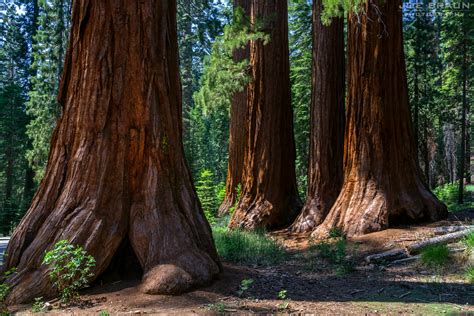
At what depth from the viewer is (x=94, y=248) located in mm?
4723

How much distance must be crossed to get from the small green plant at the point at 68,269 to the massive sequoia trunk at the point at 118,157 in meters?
0.24

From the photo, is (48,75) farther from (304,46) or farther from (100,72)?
(100,72)

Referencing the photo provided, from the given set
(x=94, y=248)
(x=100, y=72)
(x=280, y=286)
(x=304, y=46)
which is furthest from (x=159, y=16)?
(x=304, y=46)

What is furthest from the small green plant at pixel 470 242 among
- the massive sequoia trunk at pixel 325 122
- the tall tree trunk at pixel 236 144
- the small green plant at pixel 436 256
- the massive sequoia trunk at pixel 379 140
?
the tall tree trunk at pixel 236 144

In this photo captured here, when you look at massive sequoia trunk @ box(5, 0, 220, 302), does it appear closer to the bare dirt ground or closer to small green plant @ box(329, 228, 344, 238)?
the bare dirt ground

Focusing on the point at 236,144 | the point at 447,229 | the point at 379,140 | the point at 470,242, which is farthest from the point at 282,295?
the point at 236,144

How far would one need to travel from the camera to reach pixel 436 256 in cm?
598

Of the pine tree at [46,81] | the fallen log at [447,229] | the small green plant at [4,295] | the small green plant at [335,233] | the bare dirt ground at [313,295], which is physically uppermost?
the pine tree at [46,81]

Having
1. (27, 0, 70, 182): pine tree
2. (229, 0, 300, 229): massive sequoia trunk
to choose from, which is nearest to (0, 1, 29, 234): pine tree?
(27, 0, 70, 182): pine tree

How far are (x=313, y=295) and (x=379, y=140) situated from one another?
454 centimetres

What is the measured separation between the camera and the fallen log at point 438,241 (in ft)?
21.4

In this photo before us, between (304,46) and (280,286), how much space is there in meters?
22.2

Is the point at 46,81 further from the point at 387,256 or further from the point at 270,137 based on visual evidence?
the point at 387,256

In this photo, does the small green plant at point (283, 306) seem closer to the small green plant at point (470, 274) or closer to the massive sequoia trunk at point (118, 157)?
the massive sequoia trunk at point (118, 157)
